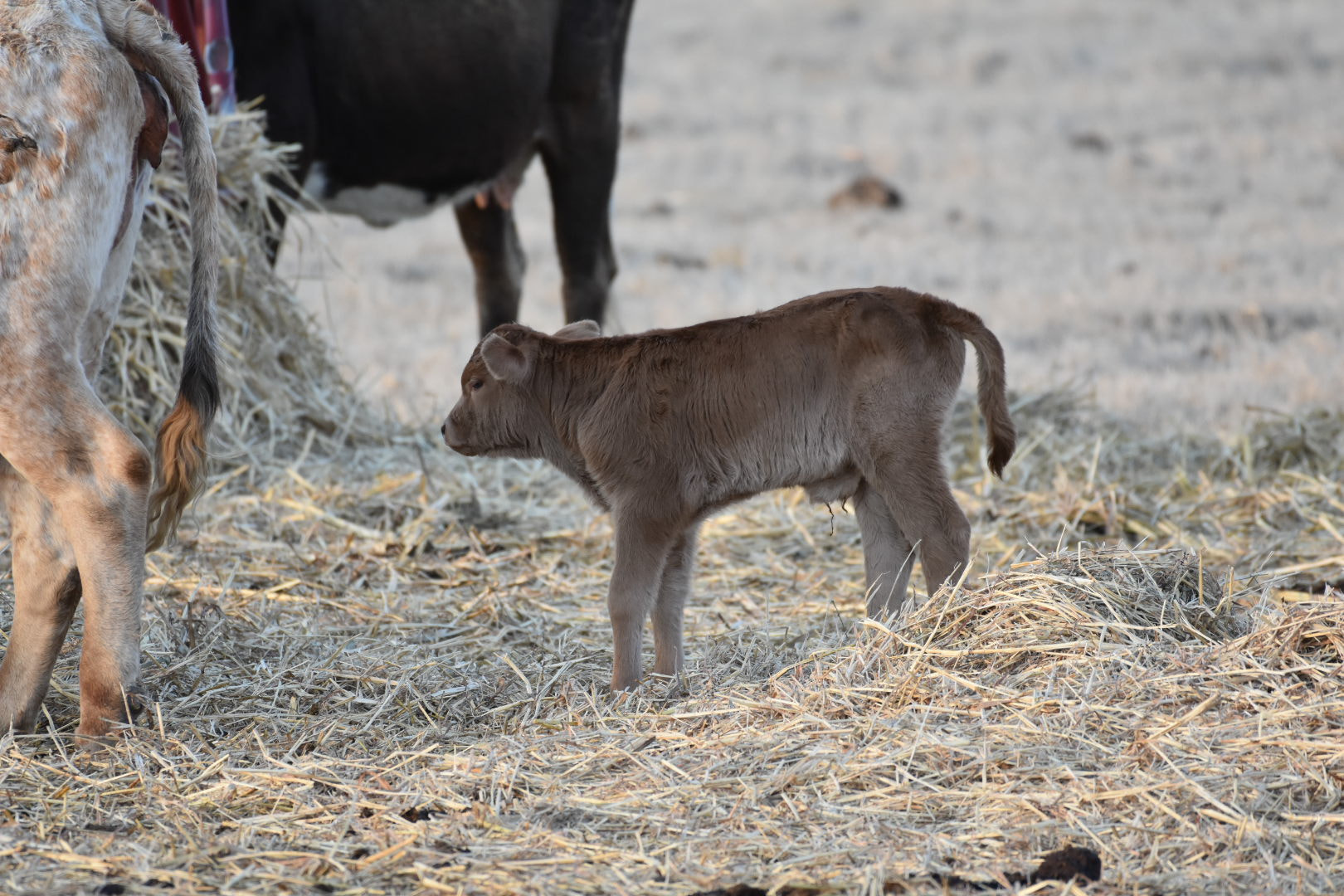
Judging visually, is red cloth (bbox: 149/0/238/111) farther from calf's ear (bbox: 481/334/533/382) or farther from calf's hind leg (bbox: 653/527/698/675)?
calf's hind leg (bbox: 653/527/698/675)

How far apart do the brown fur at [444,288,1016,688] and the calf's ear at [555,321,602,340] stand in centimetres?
31

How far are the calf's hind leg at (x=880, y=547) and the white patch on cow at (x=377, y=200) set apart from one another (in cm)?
354

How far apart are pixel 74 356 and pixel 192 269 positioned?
0.44 m

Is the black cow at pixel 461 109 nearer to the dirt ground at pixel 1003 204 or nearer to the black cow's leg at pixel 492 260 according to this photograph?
the black cow's leg at pixel 492 260

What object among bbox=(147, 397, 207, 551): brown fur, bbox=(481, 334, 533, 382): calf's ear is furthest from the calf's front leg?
bbox=(147, 397, 207, 551): brown fur

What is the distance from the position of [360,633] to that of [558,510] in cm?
159

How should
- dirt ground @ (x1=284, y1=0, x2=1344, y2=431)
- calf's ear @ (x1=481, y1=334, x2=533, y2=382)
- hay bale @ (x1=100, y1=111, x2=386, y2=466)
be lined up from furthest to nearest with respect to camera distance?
dirt ground @ (x1=284, y1=0, x2=1344, y2=431) < hay bale @ (x1=100, y1=111, x2=386, y2=466) < calf's ear @ (x1=481, y1=334, x2=533, y2=382)

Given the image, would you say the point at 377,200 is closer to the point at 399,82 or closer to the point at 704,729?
the point at 399,82

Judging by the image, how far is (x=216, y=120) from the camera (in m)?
6.06

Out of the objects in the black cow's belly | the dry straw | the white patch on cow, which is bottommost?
the dry straw

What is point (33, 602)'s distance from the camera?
12.0 feet

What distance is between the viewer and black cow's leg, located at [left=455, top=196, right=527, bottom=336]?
26.2 ft

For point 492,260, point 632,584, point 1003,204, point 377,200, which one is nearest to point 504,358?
point 632,584

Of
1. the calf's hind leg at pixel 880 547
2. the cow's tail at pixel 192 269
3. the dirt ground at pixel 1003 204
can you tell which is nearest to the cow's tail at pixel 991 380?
the calf's hind leg at pixel 880 547
